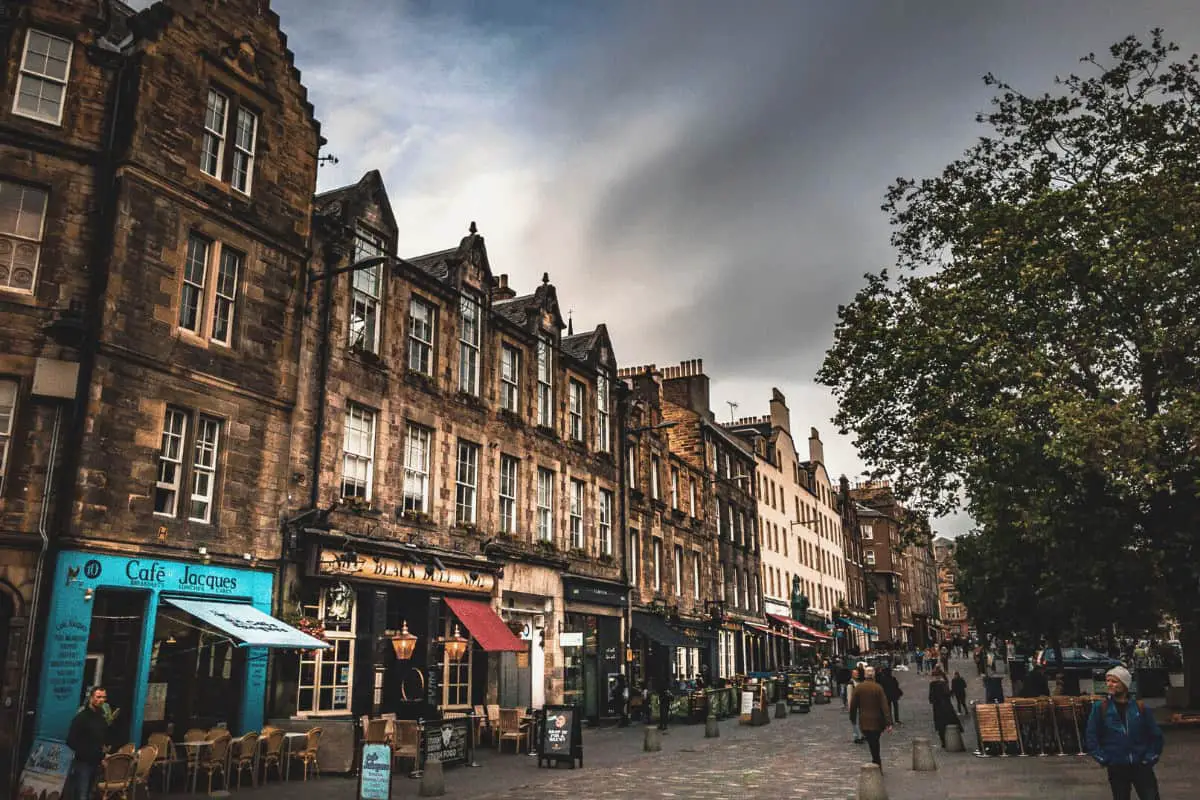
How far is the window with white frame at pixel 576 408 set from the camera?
2903cm

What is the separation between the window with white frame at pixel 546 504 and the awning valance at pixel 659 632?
6.18m

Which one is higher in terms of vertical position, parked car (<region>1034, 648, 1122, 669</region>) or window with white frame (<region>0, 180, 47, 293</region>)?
window with white frame (<region>0, 180, 47, 293</region>)

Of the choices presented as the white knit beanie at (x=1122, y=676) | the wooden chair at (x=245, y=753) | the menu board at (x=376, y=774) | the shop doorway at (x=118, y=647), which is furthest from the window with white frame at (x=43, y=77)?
the white knit beanie at (x=1122, y=676)

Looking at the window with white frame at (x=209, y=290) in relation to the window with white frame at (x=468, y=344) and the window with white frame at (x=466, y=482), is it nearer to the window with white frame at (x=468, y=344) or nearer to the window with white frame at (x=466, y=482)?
the window with white frame at (x=468, y=344)

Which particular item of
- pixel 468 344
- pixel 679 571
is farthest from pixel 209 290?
pixel 679 571

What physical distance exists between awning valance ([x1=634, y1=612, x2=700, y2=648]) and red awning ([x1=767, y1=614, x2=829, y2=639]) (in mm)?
17483

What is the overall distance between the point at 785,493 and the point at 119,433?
4587 cm

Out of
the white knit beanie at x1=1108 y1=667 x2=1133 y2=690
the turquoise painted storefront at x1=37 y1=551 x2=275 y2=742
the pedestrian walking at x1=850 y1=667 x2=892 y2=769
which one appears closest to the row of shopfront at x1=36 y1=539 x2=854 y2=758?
the turquoise painted storefront at x1=37 y1=551 x2=275 y2=742

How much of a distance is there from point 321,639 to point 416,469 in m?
4.82

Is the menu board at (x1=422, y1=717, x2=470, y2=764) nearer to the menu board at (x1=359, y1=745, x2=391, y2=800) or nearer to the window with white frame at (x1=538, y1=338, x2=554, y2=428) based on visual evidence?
the menu board at (x1=359, y1=745, x2=391, y2=800)

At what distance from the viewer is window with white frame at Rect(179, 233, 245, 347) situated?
1708cm

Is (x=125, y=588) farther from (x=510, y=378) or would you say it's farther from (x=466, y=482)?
(x=510, y=378)

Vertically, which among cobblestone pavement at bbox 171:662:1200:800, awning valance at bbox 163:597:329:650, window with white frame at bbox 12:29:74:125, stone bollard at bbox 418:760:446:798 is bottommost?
cobblestone pavement at bbox 171:662:1200:800

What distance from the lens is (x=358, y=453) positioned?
2014 centimetres
